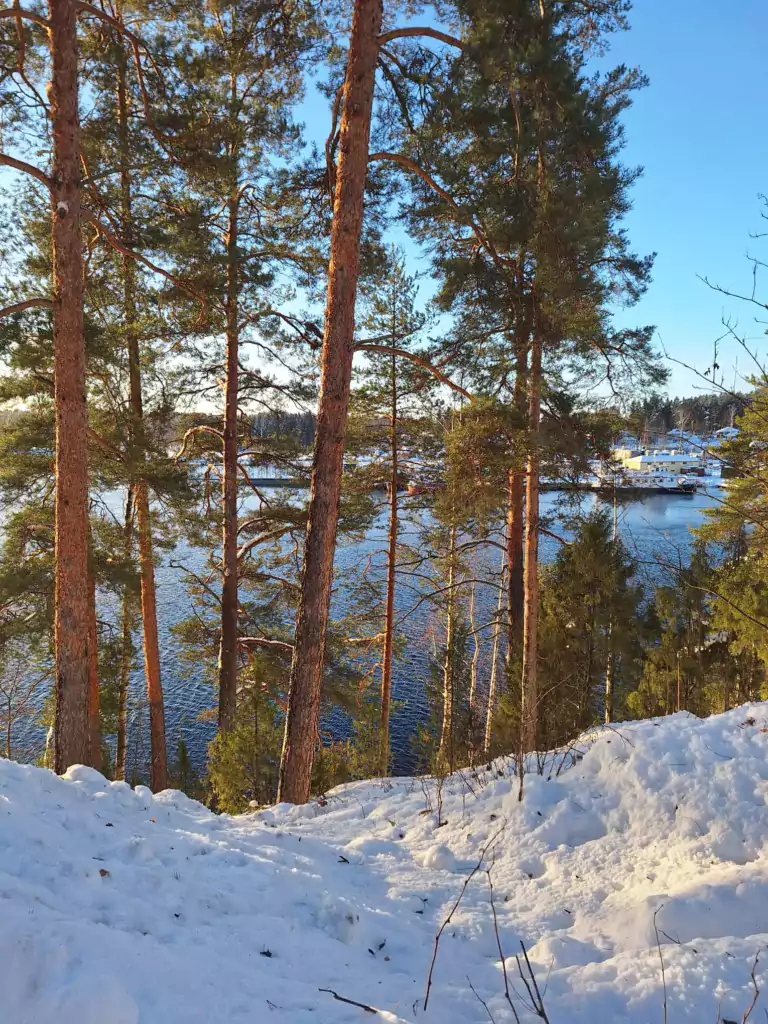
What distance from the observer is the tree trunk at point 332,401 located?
14.3 feet

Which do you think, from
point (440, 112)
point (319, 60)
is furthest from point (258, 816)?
point (319, 60)

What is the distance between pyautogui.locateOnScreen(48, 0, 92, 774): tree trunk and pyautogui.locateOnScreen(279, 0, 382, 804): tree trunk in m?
2.10

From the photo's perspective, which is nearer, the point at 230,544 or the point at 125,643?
the point at 230,544

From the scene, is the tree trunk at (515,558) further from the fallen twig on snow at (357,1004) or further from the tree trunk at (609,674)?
the fallen twig on snow at (357,1004)

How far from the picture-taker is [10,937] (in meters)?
1.63

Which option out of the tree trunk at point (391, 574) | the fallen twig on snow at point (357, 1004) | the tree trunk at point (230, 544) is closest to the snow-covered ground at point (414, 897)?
the fallen twig on snow at point (357, 1004)

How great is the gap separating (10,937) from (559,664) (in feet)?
38.1

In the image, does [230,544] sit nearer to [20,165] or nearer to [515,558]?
[515,558]

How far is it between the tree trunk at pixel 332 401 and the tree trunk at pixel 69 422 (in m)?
2.10

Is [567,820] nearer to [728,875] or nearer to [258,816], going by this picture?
[728,875]

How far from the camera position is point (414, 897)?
264cm

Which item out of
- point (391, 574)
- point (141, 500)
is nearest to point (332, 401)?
point (141, 500)

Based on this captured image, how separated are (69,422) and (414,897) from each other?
15.3 feet

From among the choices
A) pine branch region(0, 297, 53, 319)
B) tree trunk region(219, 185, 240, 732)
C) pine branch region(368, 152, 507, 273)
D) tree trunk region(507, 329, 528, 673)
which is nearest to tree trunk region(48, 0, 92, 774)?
pine branch region(0, 297, 53, 319)
